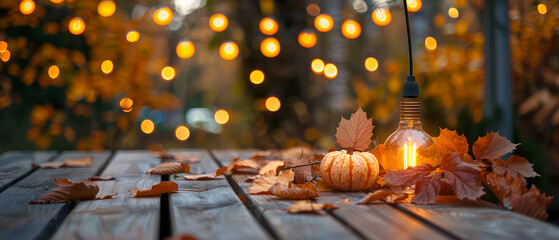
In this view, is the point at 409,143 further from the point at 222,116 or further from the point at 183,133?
the point at 183,133

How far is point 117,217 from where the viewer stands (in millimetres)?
919

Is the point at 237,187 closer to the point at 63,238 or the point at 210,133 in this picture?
the point at 63,238

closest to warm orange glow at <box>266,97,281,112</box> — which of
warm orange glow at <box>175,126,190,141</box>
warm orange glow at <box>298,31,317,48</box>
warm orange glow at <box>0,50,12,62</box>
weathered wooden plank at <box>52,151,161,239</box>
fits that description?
warm orange glow at <box>298,31,317,48</box>

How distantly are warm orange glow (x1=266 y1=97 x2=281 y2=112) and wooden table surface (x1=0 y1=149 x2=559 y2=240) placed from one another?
320 centimetres

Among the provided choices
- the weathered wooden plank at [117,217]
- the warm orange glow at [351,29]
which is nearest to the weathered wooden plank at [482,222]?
the weathered wooden plank at [117,217]

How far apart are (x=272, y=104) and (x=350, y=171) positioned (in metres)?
3.33

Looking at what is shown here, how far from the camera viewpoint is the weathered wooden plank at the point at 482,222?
807 millimetres

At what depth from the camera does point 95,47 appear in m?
4.21

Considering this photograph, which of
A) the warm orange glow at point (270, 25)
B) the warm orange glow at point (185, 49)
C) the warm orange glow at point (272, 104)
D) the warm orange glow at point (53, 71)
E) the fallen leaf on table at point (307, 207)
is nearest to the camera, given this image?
the fallen leaf on table at point (307, 207)

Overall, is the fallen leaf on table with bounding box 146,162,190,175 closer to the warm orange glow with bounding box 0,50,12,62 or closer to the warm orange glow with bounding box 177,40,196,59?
the warm orange glow with bounding box 177,40,196,59

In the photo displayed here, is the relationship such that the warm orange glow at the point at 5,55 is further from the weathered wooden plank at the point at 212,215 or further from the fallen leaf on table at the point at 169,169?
the weathered wooden plank at the point at 212,215

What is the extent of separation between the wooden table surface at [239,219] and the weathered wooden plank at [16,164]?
193mm

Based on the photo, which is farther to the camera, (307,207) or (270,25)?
(270,25)

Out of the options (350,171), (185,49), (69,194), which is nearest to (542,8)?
(185,49)
